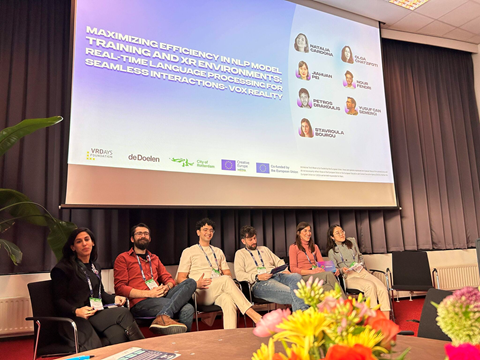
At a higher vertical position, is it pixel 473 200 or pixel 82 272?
pixel 473 200

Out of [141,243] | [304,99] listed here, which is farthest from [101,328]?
[304,99]

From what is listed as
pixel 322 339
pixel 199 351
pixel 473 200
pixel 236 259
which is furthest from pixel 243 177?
pixel 473 200

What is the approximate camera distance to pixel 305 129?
15.0 ft

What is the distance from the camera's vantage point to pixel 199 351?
1.19m

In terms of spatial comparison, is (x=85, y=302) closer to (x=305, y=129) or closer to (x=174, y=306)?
(x=174, y=306)

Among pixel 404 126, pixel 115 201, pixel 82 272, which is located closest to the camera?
pixel 82 272

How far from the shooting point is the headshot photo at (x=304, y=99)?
4.61 m

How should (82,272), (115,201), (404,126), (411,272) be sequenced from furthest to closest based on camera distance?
(404,126) < (411,272) < (115,201) < (82,272)

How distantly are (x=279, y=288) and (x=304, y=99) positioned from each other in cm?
236

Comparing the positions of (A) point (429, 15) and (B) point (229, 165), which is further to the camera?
(A) point (429, 15)

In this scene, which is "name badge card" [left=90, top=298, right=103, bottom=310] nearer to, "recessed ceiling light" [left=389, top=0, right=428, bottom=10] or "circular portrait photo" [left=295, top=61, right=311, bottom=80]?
"circular portrait photo" [left=295, top=61, right=311, bottom=80]

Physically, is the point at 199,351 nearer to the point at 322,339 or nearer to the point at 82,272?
the point at 322,339

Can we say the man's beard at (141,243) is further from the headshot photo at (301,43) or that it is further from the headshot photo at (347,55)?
the headshot photo at (347,55)

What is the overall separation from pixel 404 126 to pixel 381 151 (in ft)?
2.80
